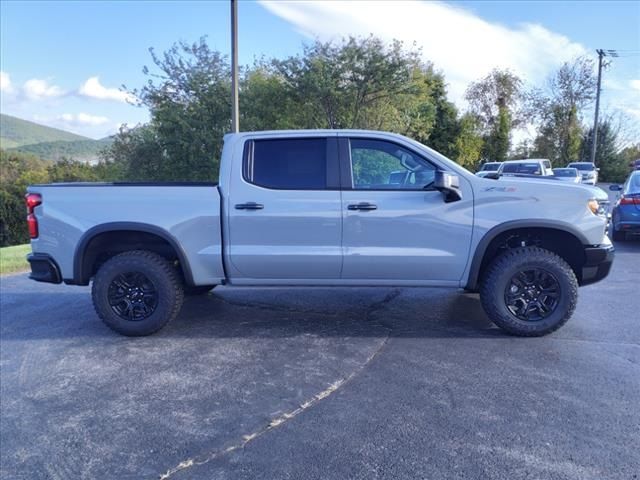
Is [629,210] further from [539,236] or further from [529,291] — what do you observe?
[529,291]

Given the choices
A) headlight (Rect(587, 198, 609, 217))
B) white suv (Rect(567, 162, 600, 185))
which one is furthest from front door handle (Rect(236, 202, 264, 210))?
white suv (Rect(567, 162, 600, 185))

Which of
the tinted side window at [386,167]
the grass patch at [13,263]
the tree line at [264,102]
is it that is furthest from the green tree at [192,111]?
the tinted side window at [386,167]

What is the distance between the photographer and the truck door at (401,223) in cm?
459

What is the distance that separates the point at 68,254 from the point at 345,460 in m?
3.47

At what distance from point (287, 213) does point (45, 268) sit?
245 centimetres

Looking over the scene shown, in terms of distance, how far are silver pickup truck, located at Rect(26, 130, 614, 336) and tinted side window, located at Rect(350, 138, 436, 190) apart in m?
0.01

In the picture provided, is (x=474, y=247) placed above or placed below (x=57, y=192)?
below

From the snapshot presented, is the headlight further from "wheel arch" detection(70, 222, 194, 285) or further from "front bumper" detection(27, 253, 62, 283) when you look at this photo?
"front bumper" detection(27, 253, 62, 283)

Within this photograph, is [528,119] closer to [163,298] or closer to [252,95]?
[252,95]

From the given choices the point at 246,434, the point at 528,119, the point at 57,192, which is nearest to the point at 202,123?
the point at 57,192

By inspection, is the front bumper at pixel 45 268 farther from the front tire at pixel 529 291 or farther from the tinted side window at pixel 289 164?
the front tire at pixel 529 291

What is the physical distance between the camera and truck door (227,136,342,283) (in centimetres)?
465

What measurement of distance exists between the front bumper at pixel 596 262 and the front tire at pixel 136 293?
3903 millimetres

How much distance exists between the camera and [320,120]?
63.4ft
